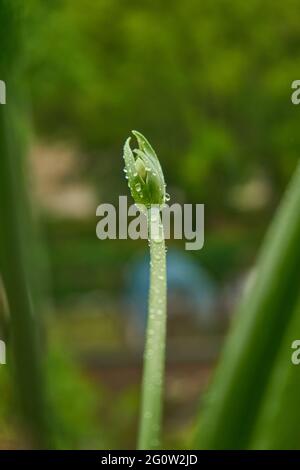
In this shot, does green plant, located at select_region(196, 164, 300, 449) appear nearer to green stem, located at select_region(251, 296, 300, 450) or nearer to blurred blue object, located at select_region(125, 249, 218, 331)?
green stem, located at select_region(251, 296, 300, 450)

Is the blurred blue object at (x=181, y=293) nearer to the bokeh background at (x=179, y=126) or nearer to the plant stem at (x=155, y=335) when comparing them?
the bokeh background at (x=179, y=126)

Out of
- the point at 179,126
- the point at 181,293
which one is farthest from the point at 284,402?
the point at 181,293

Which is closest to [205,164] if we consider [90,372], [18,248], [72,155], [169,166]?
[169,166]

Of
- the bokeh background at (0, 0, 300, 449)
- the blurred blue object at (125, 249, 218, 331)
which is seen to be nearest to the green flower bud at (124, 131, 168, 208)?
the bokeh background at (0, 0, 300, 449)

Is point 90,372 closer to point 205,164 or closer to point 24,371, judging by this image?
point 205,164

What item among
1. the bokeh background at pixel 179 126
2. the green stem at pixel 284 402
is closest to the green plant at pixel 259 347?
the green stem at pixel 284 402

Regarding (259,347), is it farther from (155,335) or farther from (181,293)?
(181,293)

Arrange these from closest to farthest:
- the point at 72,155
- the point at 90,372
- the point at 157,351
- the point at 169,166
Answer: the point at 157,351, the point at 169,166, the point at 90,372, the point at 72,155
